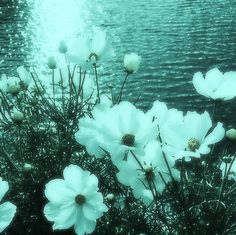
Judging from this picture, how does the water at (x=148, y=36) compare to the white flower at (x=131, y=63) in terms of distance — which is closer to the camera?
the white flower at (x=131, y=63)

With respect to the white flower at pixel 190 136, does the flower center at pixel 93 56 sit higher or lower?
higher

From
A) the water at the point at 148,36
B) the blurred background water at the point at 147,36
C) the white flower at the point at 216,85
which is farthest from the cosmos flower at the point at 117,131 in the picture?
the water at the point at 148,36

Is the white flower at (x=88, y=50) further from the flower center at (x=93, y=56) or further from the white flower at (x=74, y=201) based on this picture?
the white flower at (x=74, y=201)

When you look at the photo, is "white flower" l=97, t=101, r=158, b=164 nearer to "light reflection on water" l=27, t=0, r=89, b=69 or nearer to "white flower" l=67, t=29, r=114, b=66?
"white flower" l=67, t=29, r=114, b=66

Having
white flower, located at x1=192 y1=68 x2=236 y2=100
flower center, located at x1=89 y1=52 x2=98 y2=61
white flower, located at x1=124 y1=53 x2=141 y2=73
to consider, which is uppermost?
white flower, located at x1=124 y1=53 x2=141 y2=73

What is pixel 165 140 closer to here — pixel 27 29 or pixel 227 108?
pixel 227 108

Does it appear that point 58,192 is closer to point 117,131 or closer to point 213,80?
point 117,131

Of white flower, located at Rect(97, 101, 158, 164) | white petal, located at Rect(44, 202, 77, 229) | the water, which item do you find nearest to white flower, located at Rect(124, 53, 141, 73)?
white flower, located at Rect(97, 101, 158, 164)
